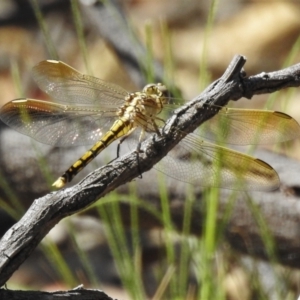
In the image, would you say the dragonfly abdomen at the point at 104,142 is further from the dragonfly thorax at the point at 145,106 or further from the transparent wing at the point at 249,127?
the transparent wing at the point at 249,127

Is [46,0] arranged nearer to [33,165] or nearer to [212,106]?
[33,165]

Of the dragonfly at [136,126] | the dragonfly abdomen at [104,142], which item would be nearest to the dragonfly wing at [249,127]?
the dragonfly at [136,126]

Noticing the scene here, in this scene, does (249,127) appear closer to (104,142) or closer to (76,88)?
(104,142)

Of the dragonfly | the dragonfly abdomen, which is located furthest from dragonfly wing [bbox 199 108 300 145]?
the dragonfly abdomen

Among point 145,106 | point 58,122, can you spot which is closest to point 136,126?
point 145,106

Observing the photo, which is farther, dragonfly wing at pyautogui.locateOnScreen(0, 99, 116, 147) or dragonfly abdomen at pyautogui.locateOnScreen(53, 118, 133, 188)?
dragonfly wing at pyautogui.locateOnScreen(0, 99, 116, 147)

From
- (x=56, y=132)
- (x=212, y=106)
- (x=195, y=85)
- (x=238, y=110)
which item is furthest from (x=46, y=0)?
(x=212, y=106)

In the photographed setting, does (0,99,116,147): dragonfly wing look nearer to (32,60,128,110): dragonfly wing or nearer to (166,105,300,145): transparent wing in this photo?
(32,60,128,110): dragonfly wing
